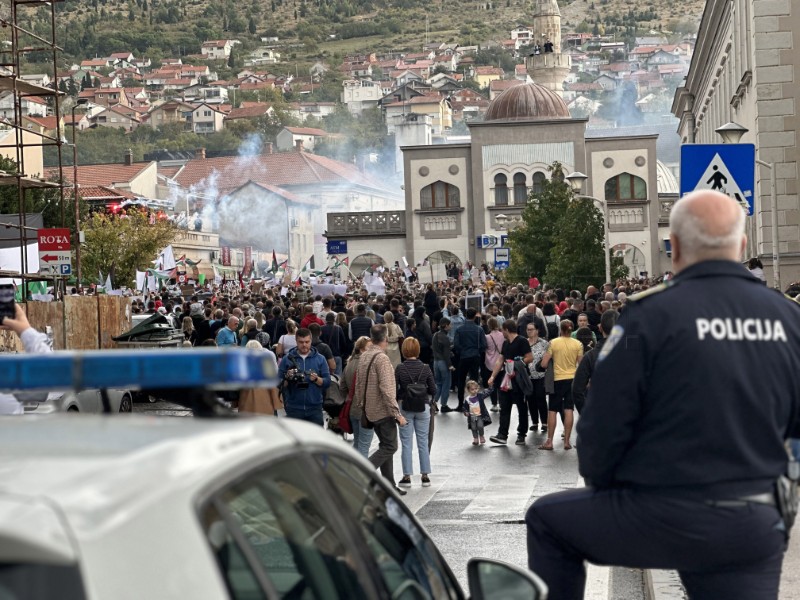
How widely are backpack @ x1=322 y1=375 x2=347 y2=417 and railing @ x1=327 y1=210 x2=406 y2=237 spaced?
7617cm

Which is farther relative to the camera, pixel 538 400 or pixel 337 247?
pixel 337 247

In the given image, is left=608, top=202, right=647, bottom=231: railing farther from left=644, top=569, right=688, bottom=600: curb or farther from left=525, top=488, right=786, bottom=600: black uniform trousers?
left=525, top=488, right=786, bottom=600: black uniform trousers

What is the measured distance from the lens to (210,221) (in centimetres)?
13650

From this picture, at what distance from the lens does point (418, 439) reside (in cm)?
1506

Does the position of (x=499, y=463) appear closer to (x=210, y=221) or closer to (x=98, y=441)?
(x=98, y=441)

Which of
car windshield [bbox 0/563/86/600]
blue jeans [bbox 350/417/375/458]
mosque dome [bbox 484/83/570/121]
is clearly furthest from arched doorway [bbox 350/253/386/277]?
car windshield [bbox 0/563/86/600]

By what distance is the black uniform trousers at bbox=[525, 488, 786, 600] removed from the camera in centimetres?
382

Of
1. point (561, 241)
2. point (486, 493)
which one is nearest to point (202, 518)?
point (486, 493)

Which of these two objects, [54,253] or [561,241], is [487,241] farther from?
[54,253]

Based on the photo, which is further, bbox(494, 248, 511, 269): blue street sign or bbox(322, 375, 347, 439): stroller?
bbox(494, 248, 511, 269): blue street sign

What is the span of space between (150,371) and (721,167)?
1194 cm

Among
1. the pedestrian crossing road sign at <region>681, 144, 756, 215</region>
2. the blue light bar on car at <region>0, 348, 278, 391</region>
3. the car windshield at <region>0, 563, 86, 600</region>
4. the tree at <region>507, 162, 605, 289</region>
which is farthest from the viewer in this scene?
the tree at <region>507, 162, 605, 289</region>

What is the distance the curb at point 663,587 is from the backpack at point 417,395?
6.09 m

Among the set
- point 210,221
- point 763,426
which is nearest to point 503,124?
point 210,221
